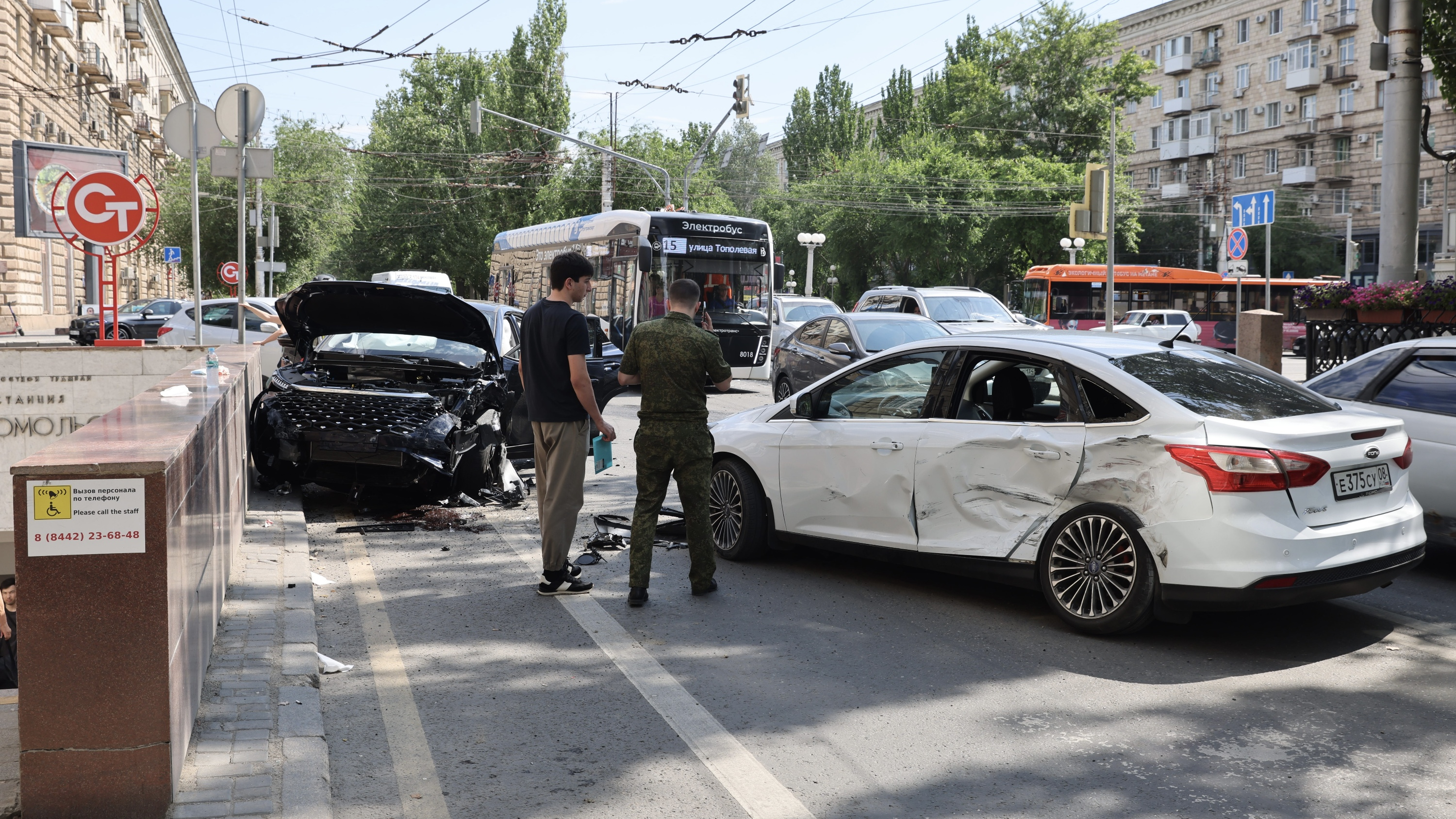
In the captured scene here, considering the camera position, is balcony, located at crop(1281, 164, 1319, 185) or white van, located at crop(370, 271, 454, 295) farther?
balcony, located at crop(1281, 164, 1319, 185)

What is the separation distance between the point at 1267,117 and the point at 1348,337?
5814 centimetres

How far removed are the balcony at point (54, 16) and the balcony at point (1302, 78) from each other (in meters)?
54.2

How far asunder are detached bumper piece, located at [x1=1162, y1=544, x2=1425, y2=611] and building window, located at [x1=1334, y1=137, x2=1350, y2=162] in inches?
2458

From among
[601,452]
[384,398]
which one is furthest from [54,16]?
[601,452]

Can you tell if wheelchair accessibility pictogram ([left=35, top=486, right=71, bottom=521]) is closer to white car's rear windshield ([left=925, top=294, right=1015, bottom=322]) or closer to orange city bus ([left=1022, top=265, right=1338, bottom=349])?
white car's rear windshield ([left=925, top=294, right=1015, bottom=322])

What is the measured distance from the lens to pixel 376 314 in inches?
380

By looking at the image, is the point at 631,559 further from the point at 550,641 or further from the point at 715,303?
the point at 715,303

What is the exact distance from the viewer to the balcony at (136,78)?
2323 inches

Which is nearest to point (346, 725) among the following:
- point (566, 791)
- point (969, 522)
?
point (566, 791)

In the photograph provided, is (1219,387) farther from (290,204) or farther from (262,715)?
(290,204)

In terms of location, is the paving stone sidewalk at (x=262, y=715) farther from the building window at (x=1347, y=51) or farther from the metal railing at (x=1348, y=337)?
the building window at (x=1347, y=51)

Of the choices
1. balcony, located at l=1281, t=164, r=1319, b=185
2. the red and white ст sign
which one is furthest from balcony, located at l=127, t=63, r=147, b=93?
balcony, located at l=1281, t=164, r=1319, b=185

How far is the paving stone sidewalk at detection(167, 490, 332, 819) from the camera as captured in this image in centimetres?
371

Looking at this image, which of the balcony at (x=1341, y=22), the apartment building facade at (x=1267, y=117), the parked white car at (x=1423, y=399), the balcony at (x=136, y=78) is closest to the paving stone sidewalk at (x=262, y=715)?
the parked white car at (x=1423, y=399)
